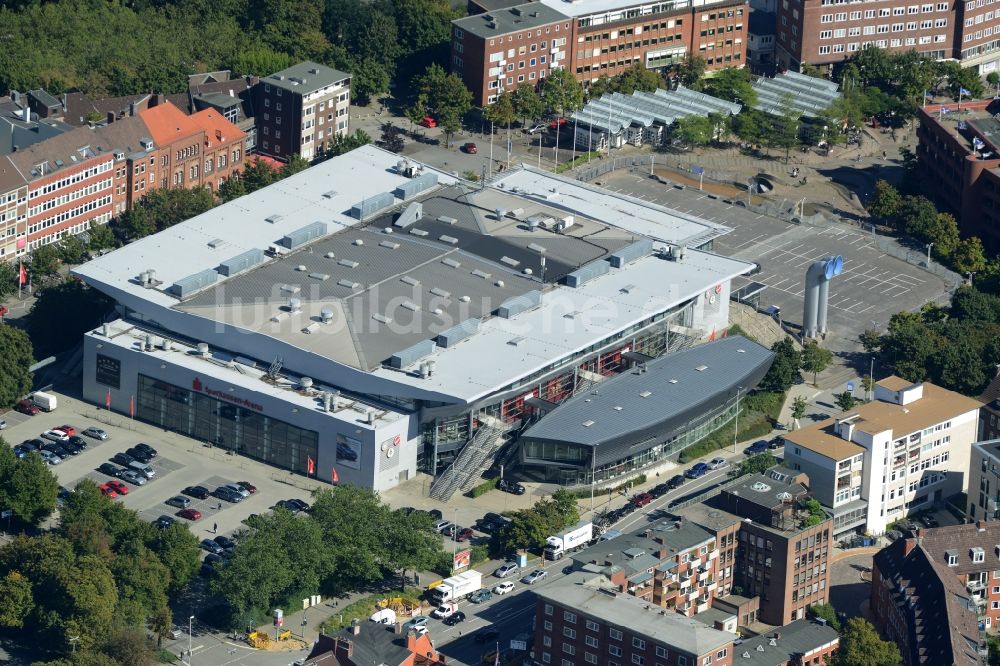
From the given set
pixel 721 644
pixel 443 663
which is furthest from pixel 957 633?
pixel 443 663

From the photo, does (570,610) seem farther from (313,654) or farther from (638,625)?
(313,654)

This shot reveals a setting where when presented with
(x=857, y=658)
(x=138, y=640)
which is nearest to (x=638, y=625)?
(x=857, y=658)

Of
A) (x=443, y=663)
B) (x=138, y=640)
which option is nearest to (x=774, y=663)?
(x=443, y=663)

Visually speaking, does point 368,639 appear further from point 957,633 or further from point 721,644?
point 957,633

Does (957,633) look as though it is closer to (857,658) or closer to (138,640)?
(857,658)
